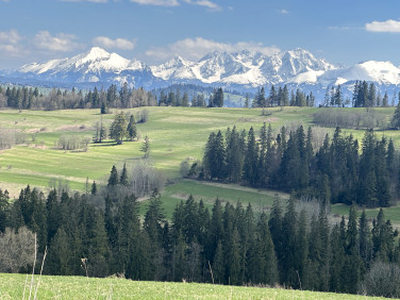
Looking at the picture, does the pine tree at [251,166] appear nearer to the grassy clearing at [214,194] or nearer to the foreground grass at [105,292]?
the grassy clearing at [214,194]

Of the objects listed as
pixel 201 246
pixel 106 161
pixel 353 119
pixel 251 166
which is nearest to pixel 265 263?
pixel 201 246

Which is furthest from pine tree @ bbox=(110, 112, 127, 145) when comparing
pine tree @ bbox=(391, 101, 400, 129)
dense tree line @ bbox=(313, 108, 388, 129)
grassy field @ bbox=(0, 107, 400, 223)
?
pine tree @ bbox=(391, 101, 400, 129)

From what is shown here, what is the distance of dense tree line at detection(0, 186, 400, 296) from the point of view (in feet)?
189

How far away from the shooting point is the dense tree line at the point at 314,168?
360ft

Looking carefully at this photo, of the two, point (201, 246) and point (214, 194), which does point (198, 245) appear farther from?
point (214, 194)

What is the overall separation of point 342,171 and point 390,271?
6634 centimetres

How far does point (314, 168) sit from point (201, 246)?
68094 millimetres

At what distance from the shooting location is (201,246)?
64875 mm

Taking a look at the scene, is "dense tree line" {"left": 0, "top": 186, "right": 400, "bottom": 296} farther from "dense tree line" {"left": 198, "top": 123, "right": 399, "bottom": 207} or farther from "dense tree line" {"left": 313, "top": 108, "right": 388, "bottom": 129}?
Answer: "dense tree line" {"left": 313, "top": 108, "right": 388, "bottom": 129}

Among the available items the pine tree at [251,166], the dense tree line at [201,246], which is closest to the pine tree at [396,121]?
the pine tree at [251,166]

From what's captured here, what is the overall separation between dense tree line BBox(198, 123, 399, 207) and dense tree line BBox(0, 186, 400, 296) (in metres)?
35.6

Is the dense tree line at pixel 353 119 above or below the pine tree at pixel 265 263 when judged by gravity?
above

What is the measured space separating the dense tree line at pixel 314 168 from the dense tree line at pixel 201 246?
3564 cm

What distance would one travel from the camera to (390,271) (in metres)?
52.9
